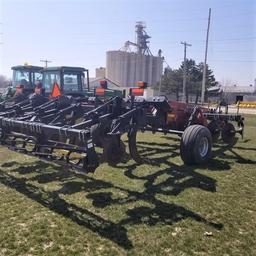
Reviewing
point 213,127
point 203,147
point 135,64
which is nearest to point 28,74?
point 213,127

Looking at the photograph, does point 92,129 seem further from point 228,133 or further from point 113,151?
point 228,133

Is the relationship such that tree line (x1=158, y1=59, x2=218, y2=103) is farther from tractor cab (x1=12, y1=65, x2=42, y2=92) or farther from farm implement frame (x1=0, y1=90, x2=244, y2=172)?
farm implement frame (x1=0, y1=90, x2=244, y2=172)

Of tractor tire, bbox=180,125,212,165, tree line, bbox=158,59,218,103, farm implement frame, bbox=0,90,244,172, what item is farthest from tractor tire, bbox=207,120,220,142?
tree line, bbox=158,59,218,103

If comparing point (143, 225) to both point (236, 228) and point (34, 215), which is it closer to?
point (236, 228)

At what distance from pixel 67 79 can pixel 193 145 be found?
821cm

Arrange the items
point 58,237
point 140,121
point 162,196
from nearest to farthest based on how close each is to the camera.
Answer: point 58,237 < point 162,196 < point 140,121

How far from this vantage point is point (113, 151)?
5.62m

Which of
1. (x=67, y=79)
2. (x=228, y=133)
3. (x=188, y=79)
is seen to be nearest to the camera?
(x=228, y=133)

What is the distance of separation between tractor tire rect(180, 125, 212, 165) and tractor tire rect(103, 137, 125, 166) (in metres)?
1.87

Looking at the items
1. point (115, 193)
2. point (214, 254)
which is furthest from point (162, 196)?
point (214, 254)

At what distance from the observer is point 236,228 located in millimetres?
4242

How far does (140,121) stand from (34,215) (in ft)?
9.40

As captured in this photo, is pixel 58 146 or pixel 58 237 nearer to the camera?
pixel 58 237

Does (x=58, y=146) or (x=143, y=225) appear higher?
(x=58, y=146)
